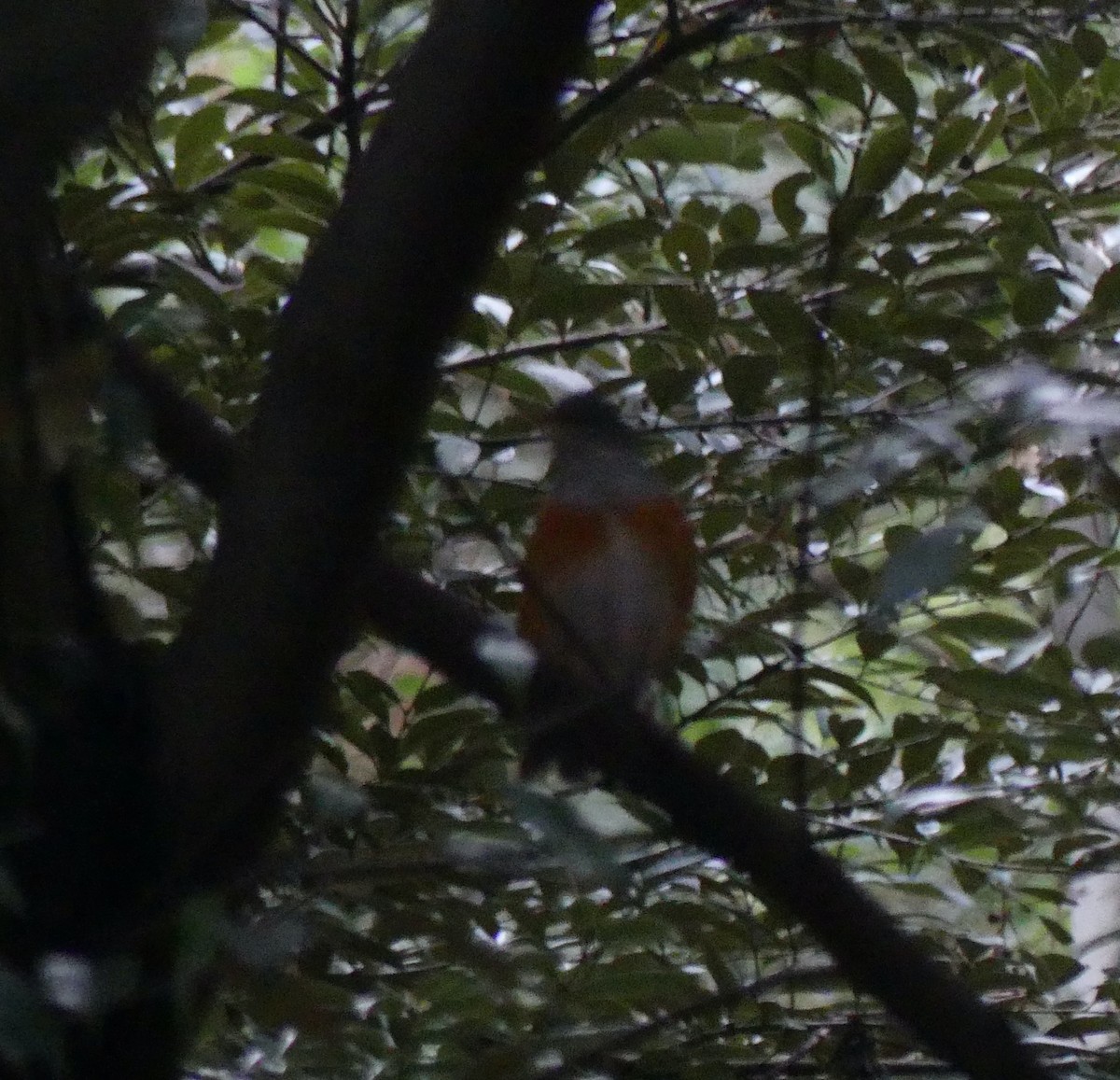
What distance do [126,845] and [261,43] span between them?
1677 millimetres

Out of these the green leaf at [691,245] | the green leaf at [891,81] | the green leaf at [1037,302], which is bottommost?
the green leaf at [1037,302]

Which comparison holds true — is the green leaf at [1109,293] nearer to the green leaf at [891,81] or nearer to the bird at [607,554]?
the green leaf at [891,81]

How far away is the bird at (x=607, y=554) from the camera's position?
77.3 inches

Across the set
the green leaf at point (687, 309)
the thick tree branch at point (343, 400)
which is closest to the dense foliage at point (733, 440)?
the green leaf at point (687, 309)

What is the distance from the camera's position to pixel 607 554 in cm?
217

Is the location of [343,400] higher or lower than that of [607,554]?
lower

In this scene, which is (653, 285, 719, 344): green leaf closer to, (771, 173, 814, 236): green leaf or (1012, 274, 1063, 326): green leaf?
(771, 173, 814, 236): green leaf

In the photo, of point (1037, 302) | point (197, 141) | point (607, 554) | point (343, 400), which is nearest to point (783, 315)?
point (1037, 302)

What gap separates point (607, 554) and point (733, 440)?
291mm

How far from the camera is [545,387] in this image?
6.40ft

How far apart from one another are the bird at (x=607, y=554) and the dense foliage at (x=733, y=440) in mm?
45

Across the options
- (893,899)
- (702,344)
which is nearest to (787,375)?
(702,344)

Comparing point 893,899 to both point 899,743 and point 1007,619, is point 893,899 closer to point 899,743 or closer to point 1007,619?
point 899,743

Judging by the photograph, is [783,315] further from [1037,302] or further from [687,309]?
[1037,302]
